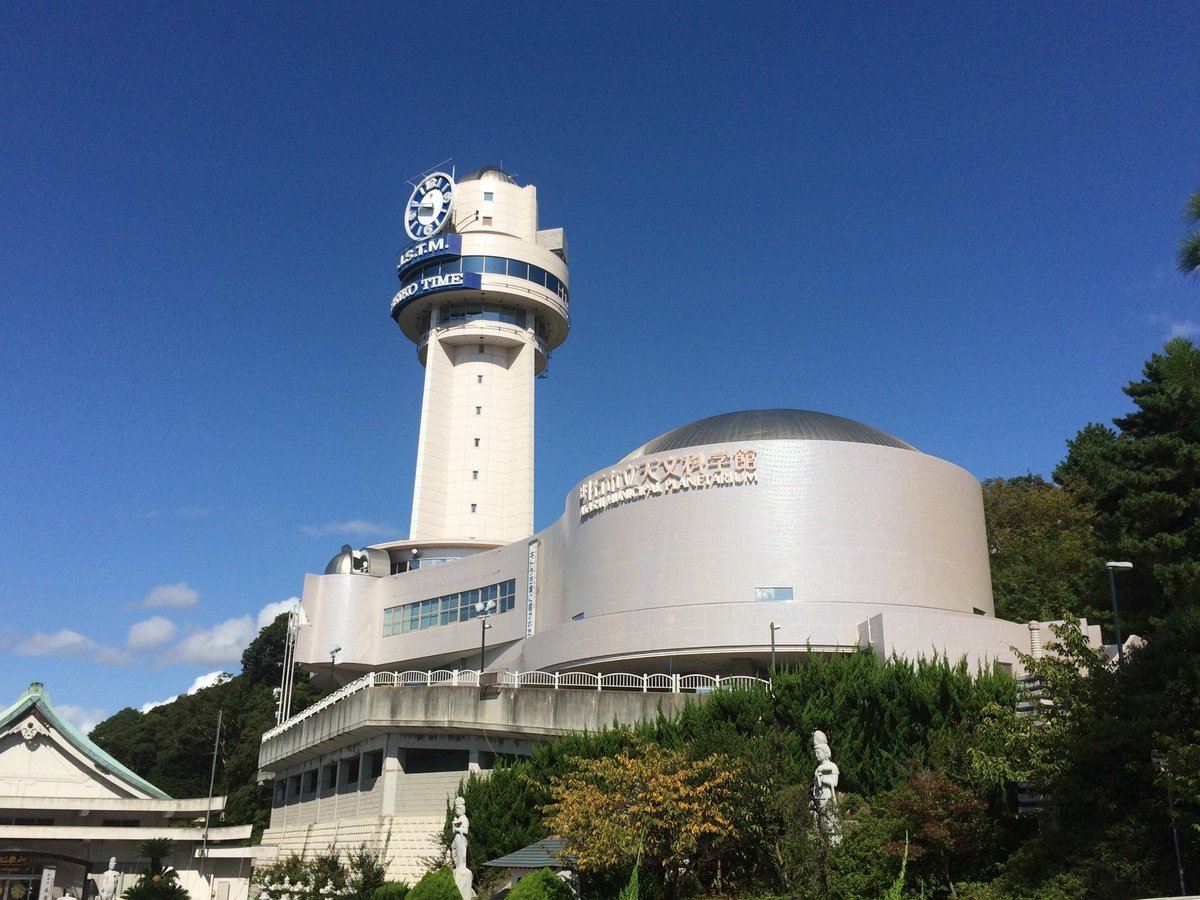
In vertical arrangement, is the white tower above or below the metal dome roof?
above

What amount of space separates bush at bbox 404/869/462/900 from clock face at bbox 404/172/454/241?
53.9m

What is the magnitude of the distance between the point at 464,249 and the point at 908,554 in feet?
133

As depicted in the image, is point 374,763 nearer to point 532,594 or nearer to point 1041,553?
point 532,594

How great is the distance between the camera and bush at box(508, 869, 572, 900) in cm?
2448

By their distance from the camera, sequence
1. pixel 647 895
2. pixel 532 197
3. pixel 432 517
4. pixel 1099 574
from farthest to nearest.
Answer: pixel 532 197 < pixel 432 517 < pixel 1099 574 < pixel 647 895

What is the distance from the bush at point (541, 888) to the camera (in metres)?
24.5

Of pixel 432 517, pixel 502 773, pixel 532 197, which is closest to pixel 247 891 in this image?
pixel 502 773

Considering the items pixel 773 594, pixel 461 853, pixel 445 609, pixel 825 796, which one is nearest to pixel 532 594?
pixel 445 609

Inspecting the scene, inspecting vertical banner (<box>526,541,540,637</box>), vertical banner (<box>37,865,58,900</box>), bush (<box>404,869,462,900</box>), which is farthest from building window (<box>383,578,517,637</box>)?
bush (<box>404,869,462,900</box>)

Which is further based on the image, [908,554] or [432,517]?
[432,517]

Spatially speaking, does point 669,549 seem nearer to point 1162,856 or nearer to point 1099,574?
point 1099,574

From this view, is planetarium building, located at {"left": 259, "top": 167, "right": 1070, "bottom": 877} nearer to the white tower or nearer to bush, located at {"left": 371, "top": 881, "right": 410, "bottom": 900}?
bush, located at {"left": 371, "top": 881, "right": 410, "bottom": 900}

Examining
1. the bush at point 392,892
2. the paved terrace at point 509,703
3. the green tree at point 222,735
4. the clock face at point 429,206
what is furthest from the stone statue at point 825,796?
the clock face at point 429,206

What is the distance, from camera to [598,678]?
3741 centimetres
